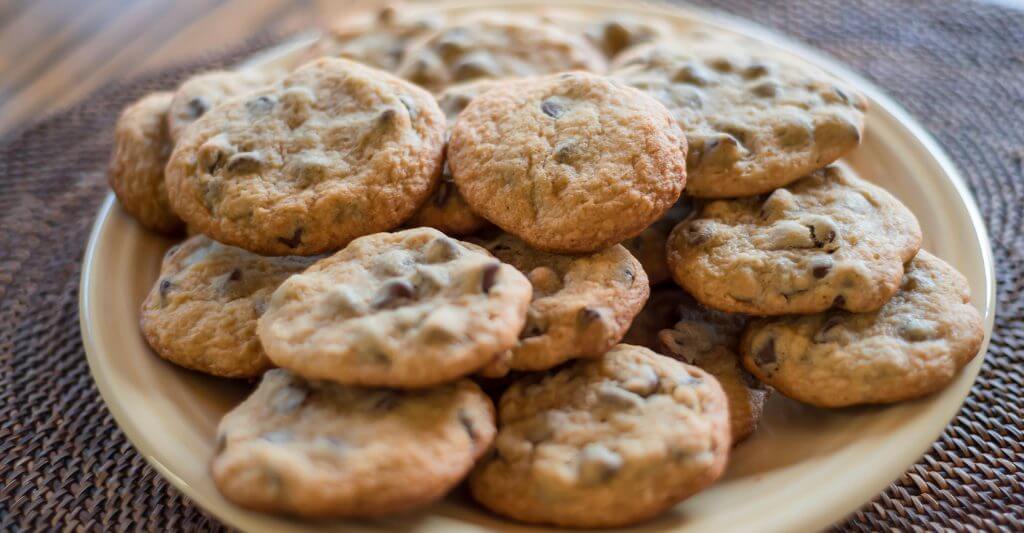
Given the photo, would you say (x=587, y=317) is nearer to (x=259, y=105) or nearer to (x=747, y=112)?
(x=747, y=112)

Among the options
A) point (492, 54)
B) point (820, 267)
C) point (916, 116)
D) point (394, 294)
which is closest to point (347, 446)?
point (394, 294)

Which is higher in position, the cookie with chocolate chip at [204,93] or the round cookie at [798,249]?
the cookie with chocolate chip at [204,93]

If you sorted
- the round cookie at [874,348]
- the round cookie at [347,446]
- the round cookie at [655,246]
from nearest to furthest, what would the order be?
the round cookie at [347,446] < the round cookie at [874,348] < the round cookie at [655,246]

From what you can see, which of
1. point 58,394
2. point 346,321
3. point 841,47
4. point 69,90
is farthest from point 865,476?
point 69,90

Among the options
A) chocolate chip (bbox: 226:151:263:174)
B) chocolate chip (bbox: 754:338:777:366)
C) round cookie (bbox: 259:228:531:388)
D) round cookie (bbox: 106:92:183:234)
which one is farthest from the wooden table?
chocolate chip (bbox: 754:338:777:366)

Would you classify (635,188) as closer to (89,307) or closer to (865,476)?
(865,476)

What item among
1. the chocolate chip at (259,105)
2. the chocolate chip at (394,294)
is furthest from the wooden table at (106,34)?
the chocolate chip at (394,294)

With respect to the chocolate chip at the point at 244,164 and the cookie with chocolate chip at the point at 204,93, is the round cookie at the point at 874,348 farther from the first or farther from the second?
the cookie with chocolate chip at the point at 204,93
